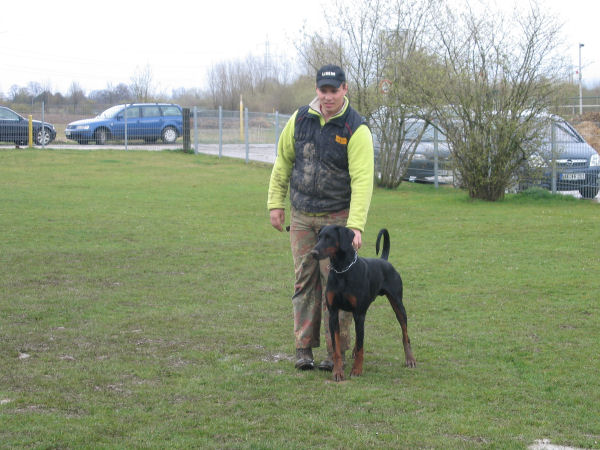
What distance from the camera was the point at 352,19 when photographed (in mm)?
20578

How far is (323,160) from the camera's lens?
18.6 feet

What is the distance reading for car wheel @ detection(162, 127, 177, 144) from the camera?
3105cm

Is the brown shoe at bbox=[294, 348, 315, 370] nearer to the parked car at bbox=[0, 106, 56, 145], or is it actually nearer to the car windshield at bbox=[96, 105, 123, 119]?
the parked car at bbox=[0, 106, 56, 145]

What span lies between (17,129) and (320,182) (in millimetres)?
25187

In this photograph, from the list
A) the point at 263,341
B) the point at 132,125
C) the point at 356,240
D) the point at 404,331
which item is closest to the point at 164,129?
the point at 132,125

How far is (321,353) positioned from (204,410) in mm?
1748

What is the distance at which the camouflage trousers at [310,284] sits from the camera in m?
5.75

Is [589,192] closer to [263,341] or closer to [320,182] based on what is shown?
[263,341]

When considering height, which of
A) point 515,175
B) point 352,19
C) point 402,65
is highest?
point 352,19

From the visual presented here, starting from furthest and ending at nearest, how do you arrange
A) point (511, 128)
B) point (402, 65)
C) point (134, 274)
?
point (402, 65), point (511, 128), point (134, 274)

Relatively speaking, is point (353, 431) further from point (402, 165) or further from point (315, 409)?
point (402, 165)

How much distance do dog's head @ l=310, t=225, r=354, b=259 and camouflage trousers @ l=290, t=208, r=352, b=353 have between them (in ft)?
1.54

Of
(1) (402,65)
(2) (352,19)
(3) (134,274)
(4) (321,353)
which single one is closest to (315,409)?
(4) (321,353)

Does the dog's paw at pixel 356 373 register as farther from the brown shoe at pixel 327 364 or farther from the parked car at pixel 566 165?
the parked car at pixel 566 165
